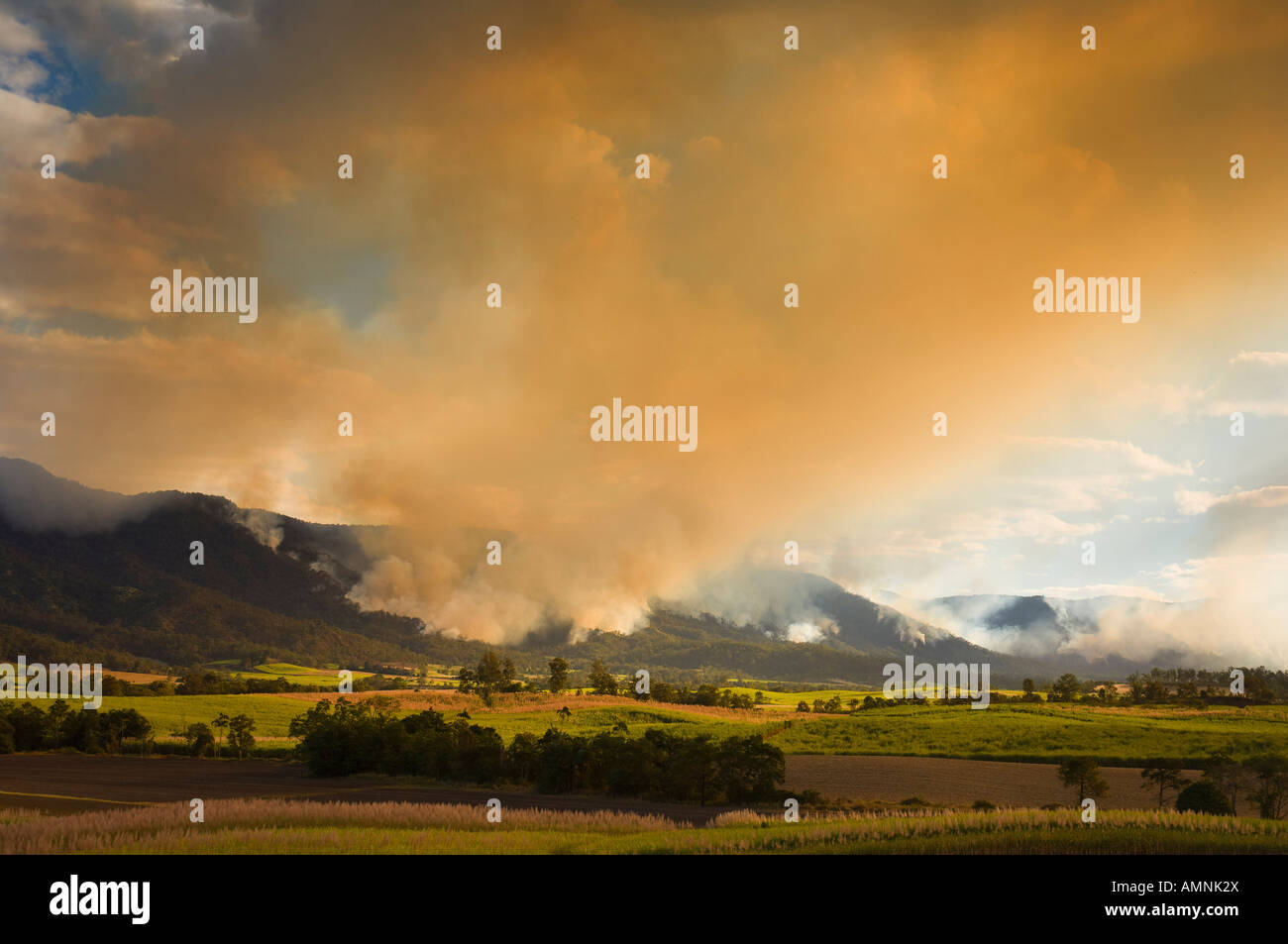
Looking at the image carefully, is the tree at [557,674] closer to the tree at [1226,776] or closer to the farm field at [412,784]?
the farm field at [412,784]

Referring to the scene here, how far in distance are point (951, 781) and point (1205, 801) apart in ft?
102

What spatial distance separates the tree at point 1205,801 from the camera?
33844 millimetres

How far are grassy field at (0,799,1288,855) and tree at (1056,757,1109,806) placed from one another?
83.1 feet

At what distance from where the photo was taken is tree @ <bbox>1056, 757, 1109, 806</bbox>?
4972 cm

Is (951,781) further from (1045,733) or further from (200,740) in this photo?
(200,740)

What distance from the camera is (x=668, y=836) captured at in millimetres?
26484

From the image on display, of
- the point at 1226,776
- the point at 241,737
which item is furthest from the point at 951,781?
the point at 241,737

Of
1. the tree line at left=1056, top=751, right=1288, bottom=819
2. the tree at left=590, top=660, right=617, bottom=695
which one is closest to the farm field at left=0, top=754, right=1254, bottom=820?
the tree line at left=1056, top=751, right=1288, bottom=819
